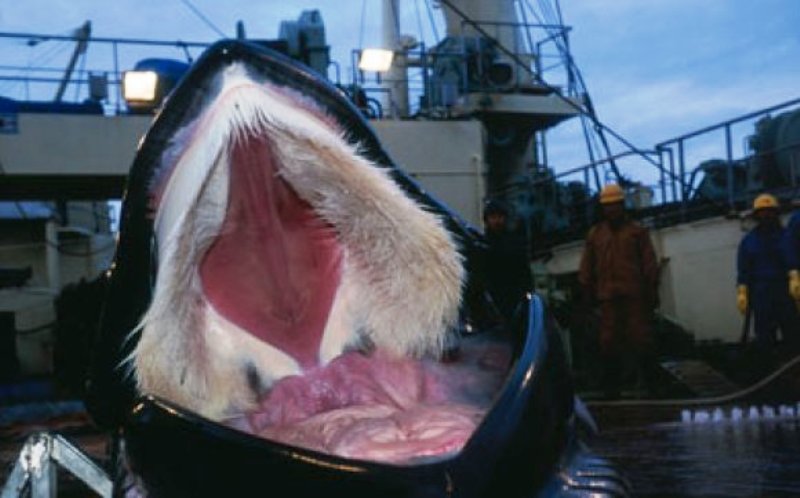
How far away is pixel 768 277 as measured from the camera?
924 cm

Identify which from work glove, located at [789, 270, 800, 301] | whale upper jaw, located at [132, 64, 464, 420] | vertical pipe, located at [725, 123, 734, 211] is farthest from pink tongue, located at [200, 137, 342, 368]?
vertical pipe, located at [725, 123, 734, 211]

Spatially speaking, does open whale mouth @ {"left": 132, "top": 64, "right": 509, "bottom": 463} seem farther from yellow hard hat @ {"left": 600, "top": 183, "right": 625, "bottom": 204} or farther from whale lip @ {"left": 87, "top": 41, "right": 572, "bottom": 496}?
yellow hard hat @ {"left": 600, "top": 183, "right": 625, "bottom": 204}

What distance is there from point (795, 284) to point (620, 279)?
163 centimetres

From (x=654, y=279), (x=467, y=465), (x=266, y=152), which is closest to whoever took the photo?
(x=467, y=465)

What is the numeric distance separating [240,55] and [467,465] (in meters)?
0.83

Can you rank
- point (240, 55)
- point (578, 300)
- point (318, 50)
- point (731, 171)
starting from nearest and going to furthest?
point (240, 55) → point (731, 171) → point (578, 300) → point (318, 50)

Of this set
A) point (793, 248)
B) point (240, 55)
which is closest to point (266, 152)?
point (240, 55)

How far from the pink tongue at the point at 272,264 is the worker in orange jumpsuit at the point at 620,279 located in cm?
650

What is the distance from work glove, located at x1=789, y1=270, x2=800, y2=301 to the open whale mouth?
24.5 feet

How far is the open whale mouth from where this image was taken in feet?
6.04

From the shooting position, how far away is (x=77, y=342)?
43.8 ft

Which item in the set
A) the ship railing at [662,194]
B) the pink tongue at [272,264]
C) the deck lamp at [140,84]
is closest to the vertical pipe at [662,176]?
the ship railing at [662,194]

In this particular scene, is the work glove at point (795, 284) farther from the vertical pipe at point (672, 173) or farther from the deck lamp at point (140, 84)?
the deck lamp at point (140, 84)

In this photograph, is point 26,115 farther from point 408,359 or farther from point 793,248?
point 408,359
